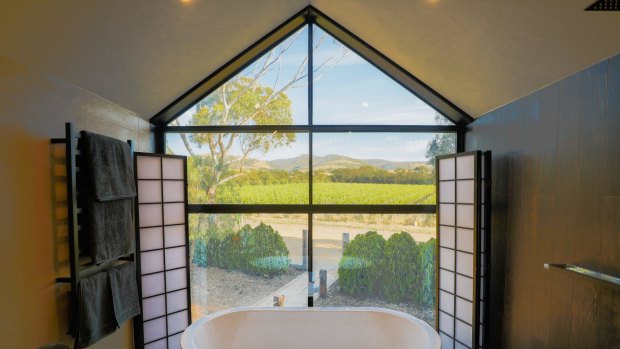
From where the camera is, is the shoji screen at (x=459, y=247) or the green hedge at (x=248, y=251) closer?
the shoji screen at (x=459, y=247)

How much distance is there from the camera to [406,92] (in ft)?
11.4

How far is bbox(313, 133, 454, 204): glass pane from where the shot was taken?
3.51 m

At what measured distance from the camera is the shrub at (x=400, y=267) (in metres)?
3.50

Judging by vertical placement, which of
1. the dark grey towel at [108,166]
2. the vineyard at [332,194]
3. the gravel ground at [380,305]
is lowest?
the gravel ground at [380,305]

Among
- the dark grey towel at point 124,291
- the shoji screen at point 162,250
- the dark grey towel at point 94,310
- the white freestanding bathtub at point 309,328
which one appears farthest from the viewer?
the shoji screen at point 162,250

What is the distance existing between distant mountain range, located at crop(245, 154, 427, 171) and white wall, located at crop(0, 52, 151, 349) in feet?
5.59

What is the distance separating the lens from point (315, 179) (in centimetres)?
351

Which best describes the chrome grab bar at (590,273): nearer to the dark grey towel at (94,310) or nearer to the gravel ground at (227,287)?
the gravel ground at (227,287)

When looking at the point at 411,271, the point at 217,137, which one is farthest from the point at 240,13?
the point at 411,271

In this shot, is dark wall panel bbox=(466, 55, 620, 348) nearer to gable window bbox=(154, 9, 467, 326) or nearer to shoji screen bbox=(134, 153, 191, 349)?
gable window bbox=(154, 9, 467, 326)

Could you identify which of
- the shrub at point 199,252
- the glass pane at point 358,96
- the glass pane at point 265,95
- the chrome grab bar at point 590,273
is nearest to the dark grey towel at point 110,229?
the shrub at point 199,252

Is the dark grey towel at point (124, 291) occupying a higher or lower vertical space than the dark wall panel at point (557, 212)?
lower

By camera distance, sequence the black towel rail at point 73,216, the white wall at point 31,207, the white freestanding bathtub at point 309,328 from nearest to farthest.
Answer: the white wall at point 31,207, the black towel rail at point 73,216, the white freestanding bathtub at point 309,328

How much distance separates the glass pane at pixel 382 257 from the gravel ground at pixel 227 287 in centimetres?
50
